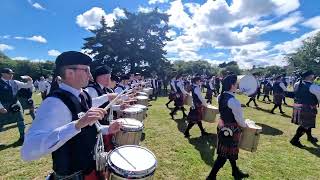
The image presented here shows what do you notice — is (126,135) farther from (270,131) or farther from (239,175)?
(270,131)

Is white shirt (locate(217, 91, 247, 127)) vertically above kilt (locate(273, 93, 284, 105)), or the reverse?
white shirt (locate(217, 91, 247, 127))

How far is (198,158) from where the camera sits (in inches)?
287

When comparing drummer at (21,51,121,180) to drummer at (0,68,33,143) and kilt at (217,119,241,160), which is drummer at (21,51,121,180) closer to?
kilt at (217,119,241,160)

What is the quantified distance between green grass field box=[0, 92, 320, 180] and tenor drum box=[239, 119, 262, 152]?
2.90ft

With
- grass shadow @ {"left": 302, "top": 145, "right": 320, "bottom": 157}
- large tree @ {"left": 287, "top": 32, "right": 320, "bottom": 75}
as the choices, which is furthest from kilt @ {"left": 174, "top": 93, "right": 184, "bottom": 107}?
large tree @ {"left": 287, "top": 32, "right": 320, "bottom": 75}

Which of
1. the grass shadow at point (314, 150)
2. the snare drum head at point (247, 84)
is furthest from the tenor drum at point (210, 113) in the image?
the snare drum head at point (247, 84)

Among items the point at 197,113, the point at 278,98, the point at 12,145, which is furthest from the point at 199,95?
the point at 278,98

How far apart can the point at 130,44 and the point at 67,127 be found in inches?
1480

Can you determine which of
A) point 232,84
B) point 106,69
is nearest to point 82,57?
point 106,69

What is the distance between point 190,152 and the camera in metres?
7.76

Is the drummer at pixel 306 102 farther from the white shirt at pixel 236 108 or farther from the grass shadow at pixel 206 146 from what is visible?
the white shirt at pixel 236 108

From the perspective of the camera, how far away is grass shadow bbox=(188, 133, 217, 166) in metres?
7.31

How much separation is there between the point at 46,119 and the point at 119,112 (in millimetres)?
4510

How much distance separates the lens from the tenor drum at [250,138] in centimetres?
563
